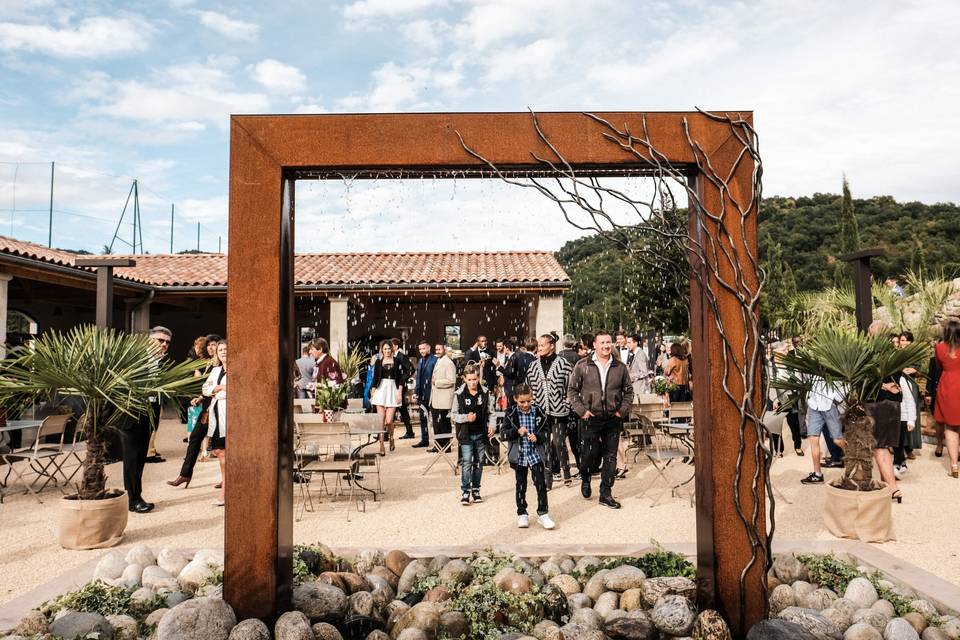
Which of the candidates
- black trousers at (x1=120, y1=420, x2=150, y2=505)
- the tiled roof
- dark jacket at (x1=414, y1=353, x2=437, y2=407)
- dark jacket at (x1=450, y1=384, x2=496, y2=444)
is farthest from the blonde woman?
the tiled roof

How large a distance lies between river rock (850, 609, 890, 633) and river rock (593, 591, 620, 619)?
111 cm

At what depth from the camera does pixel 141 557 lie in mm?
3842

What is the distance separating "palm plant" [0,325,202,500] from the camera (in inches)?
181

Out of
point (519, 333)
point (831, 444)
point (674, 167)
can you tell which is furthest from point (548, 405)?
point (519, 333)

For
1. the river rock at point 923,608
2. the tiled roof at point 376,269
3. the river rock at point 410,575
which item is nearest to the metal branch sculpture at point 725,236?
the river rock at point 923,608

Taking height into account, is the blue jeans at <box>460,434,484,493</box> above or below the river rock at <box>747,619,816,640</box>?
above

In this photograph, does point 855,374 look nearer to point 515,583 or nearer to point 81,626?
point 515,583

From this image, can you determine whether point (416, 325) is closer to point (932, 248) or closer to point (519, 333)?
point (519, 333)

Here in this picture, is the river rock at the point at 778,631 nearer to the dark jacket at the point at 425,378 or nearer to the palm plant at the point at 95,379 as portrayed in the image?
the palm plant at the point at 95,379

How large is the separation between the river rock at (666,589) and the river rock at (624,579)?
0.28 feet

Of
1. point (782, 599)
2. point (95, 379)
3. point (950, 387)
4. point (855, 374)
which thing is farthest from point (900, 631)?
point (95, 379)

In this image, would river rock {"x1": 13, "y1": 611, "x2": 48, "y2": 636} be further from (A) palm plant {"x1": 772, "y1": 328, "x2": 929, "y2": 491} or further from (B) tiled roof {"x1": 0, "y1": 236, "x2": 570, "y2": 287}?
(B) tiled roof {"x1": 0, "y1": 236, "x2": 570, "y2": 287}

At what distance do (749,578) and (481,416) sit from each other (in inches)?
131

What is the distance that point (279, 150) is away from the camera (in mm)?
2951
